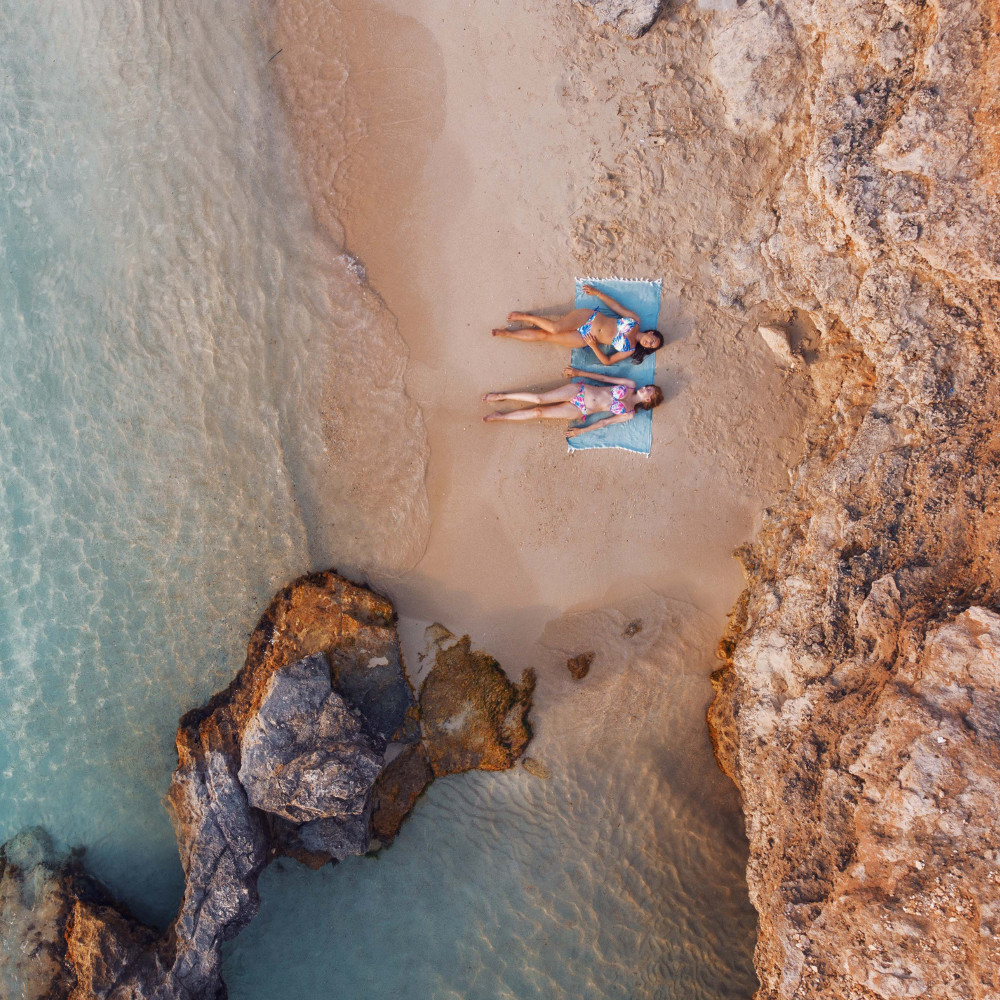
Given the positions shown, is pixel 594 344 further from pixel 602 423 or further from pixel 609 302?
pixel 602 423

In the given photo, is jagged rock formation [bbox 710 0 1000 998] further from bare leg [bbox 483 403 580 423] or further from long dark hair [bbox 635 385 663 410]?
bare leg [bbox 483 403 580 423]

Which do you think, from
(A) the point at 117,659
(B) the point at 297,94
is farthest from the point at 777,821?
(B) the point at 297,94

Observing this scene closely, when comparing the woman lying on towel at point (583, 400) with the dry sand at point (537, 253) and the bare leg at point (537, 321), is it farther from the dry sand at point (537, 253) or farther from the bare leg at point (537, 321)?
the bare leg at point (537, 321)

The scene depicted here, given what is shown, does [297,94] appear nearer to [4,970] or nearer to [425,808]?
[425,808]

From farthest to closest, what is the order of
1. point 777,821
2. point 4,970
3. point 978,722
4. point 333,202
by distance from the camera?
point 333,202
point 4,970
point 777,821
point 978,722

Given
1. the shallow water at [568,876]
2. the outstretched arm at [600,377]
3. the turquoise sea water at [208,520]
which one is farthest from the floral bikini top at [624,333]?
the shallow water at [568,876]

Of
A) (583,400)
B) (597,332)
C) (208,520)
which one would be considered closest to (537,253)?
(597,332)
